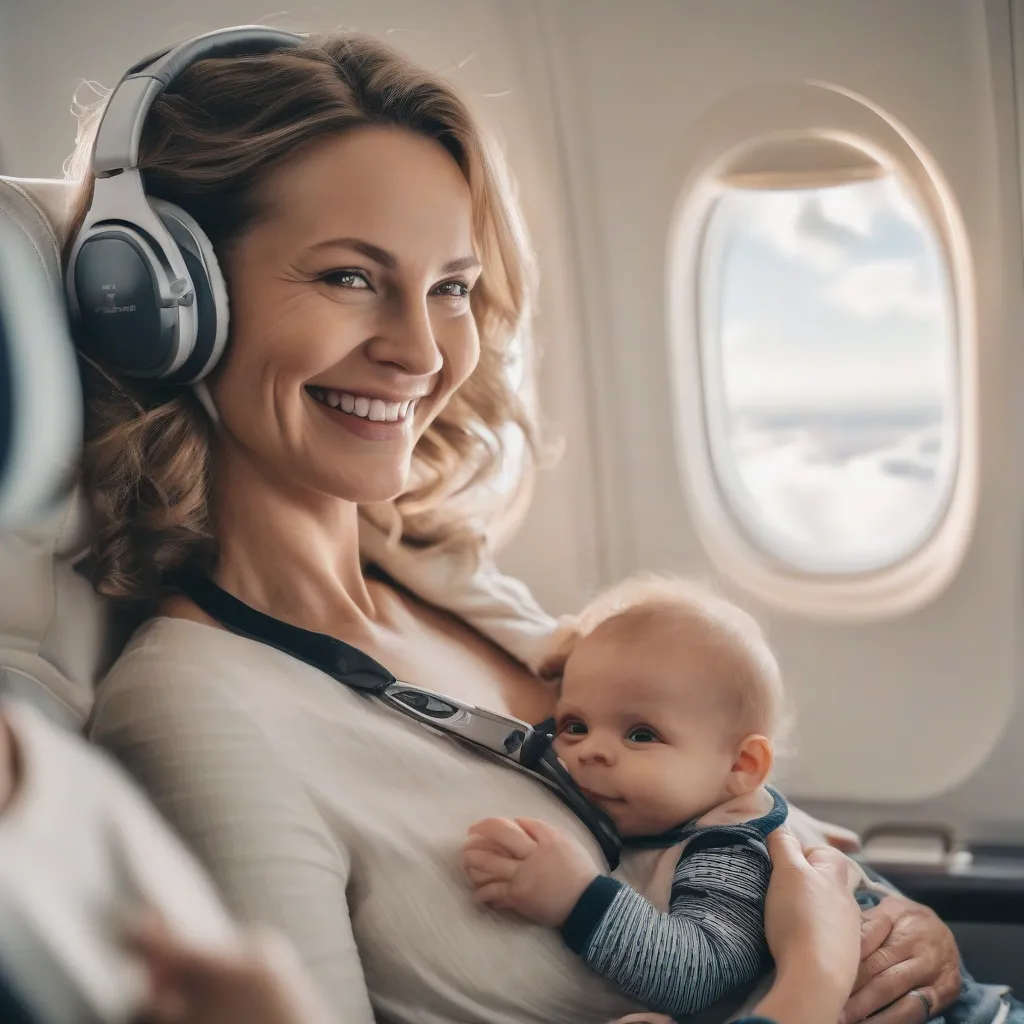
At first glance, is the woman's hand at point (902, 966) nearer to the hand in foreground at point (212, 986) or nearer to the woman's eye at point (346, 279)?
the hand in foreground at point (212, 986)

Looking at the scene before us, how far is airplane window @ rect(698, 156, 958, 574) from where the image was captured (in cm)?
235

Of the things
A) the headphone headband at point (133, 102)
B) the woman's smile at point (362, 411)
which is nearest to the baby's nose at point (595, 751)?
the woman's smile at point (362, 411)

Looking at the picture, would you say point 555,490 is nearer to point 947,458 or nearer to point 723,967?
point 947,458

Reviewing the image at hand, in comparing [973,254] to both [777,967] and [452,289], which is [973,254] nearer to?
[452,289]

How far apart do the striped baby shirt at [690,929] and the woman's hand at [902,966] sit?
0.61 ft

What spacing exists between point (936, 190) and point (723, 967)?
4.56ft

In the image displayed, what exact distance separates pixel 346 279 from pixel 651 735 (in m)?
0.58

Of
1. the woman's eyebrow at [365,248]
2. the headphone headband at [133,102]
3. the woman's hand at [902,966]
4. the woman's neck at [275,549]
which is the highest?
the headphone headband at [133,102]

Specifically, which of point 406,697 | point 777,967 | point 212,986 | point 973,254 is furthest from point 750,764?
point 973,254

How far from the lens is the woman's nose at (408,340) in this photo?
1.32 m

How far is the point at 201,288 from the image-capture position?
4.01ft

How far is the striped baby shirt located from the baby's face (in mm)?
56

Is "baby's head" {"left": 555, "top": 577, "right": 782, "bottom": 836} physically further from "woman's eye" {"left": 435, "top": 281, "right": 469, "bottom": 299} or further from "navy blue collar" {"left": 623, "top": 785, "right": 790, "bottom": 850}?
"woman's eye" {"left": 435, "top": 281, "right": 469, "bottom": 299}

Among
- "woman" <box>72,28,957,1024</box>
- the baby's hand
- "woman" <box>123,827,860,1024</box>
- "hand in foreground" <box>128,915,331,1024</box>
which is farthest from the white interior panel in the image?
"hand in foreground" <box>128,915,331,1024</box>
